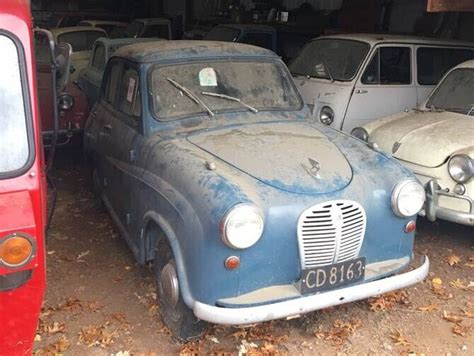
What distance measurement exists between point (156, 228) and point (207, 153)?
2.18ft

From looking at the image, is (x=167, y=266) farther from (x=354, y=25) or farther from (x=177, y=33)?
(x=177, y=33)

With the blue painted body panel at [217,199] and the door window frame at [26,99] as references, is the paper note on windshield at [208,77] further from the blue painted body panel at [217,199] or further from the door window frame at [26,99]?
the door window frame at [26,99]

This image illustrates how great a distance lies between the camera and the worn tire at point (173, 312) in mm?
3502

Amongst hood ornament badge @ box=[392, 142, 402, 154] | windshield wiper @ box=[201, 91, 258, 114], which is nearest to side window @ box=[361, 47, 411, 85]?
hood ornament badge @ box=[392, 142, 402, 154]

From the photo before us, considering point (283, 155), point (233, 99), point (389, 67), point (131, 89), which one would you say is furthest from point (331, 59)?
point (283, 155)

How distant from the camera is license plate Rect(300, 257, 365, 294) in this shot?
10.6 ft

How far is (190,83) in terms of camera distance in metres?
4.29

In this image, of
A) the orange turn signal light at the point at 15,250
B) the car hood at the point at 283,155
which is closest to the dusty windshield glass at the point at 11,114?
the orange turn signal light at the point at 15,250

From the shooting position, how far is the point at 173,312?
11.9ft

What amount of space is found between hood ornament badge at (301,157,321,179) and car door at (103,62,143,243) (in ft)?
4.33

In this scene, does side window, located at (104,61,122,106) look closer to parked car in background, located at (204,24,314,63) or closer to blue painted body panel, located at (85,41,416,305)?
blue painted body panel, located at (85,41,416,305)

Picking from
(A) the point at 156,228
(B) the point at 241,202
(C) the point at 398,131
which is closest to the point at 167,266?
(A) the point at 156,228

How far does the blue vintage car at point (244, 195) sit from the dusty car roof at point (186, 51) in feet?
0.04

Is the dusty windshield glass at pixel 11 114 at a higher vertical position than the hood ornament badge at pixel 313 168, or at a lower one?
higher
